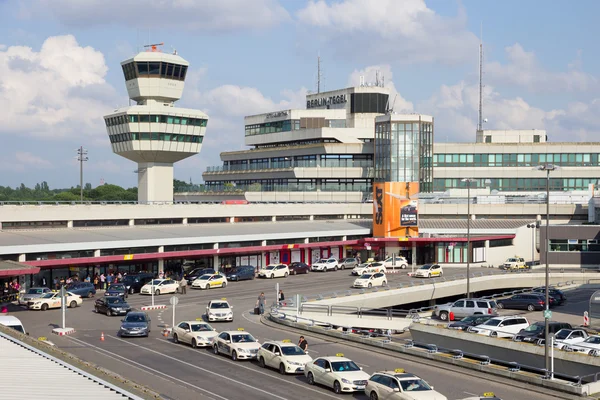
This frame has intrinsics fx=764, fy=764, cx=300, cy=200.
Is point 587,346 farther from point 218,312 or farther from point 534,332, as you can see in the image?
point 218,312

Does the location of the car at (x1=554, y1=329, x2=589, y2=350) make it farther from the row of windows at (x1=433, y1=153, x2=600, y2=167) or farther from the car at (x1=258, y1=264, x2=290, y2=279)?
the row of windows at (x1=433, y1=153, x2=600, y2=167)

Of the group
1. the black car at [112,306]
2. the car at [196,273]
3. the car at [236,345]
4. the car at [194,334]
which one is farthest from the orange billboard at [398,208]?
the car at [236,345]

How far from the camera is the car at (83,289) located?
61.5 m

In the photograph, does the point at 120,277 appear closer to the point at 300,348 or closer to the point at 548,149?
the point at 300,348

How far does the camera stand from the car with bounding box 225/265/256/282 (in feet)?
246

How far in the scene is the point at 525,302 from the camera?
6281 cm

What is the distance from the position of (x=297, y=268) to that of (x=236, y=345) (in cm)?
4319

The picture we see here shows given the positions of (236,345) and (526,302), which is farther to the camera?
(526,302)

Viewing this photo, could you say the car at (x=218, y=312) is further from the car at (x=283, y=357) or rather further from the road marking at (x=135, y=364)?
the car at (x=283, y=357)

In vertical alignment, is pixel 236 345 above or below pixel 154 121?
below

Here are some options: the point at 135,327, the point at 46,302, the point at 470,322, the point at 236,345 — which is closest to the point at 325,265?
the point at 46,302

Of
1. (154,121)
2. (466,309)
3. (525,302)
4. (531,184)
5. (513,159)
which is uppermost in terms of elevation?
(154,121)

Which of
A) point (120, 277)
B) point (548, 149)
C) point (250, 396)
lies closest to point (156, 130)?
point (120, 277)

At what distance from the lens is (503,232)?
96500mm
